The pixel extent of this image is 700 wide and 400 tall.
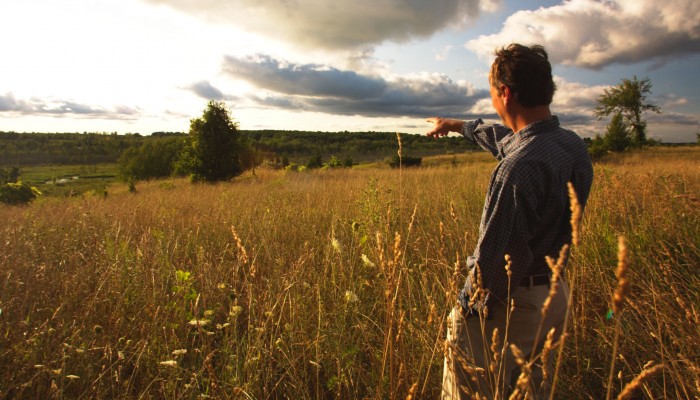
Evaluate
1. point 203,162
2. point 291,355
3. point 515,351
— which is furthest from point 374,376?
point 203,162

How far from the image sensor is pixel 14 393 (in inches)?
85.7

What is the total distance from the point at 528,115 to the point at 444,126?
1109mm

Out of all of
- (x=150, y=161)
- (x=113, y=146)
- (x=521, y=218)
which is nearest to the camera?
(x=521, y=218)

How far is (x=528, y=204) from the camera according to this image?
60.3 inches

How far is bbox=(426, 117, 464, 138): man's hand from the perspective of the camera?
276 cm

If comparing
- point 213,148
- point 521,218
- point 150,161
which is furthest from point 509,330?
point 150,161

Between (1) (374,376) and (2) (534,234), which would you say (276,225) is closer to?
(1) (374,376)

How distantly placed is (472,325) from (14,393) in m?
2.65

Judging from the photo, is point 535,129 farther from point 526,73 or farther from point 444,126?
point 444,126

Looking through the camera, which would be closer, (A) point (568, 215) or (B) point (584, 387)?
(A) point (568, 215)

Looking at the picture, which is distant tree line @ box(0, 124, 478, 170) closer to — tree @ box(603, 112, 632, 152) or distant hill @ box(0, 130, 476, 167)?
distant hill @ box(0, 130, 476, 167)

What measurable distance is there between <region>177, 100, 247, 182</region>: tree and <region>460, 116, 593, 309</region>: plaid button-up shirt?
27.2m

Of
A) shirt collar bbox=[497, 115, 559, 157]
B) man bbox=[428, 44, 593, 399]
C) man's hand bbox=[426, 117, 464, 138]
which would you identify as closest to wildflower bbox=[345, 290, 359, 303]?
man bbox=[428, 44, 593, 399]

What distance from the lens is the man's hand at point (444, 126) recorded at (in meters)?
2.76
